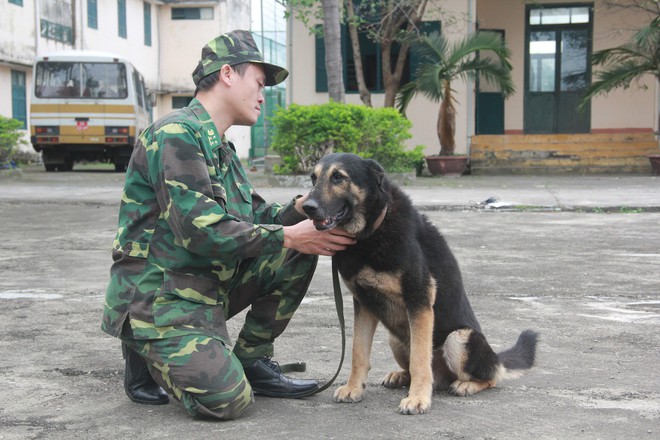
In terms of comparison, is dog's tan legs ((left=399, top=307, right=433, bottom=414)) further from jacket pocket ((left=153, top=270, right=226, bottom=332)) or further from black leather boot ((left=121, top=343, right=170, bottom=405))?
black leather boot ((left=121, top=343, right=170, bottom=405))

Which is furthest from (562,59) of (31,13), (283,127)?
(31,13)

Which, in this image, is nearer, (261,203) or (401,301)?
(401,301)

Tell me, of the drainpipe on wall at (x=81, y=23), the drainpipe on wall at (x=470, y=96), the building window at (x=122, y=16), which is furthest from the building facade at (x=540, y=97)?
the building window at (x=122, y=16)

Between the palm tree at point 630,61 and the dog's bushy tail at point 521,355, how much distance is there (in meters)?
14.3

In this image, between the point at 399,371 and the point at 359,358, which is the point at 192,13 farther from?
the point at 359,358

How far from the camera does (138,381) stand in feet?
12.0

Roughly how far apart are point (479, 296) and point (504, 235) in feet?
10.8

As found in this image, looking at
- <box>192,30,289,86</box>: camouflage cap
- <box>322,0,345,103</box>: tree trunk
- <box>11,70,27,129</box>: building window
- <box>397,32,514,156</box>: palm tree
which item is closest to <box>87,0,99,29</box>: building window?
<box>11,70,27,129</box>: building window

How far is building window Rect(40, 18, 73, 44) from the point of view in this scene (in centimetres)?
2712

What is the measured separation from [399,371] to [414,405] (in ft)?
1.54

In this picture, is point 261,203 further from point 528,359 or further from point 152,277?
point 528,359

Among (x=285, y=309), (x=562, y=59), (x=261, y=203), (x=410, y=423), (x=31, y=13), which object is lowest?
(x=410, y=423)

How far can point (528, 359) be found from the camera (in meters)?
4.00

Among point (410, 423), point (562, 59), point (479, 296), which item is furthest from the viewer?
point (562, 59)
